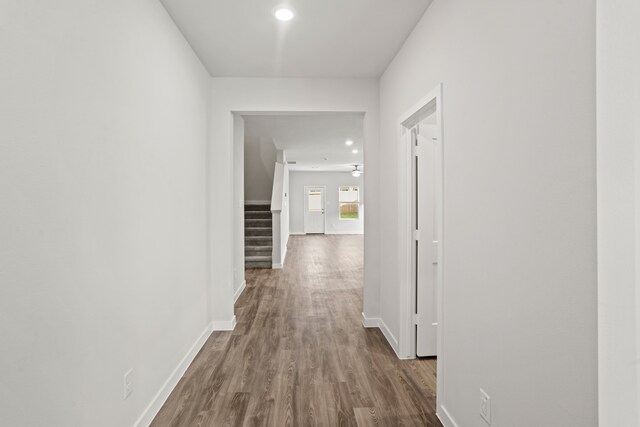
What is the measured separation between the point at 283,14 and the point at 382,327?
2.87 metres

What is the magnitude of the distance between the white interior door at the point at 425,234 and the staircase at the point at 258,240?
456 centimetres

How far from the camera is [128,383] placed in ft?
6.02

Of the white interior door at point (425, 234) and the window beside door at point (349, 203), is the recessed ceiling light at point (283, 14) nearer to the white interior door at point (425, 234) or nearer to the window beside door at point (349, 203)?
the white interior door at point (425, 234)

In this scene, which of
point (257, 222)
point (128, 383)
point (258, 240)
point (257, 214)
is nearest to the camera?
point (128, 383)

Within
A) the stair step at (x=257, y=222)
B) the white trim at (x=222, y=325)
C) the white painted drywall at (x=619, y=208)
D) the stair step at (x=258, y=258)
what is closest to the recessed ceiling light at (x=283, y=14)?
the white painted drywall at (x=619, y=208)

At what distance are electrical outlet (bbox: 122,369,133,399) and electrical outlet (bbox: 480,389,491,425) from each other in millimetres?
1735

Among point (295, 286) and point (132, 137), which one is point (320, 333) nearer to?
point (295, 286)

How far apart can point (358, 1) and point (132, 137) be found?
1611 millimetres

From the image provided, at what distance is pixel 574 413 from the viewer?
1.12 metres

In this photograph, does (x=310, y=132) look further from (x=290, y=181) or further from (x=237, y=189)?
(x=290, y=181)

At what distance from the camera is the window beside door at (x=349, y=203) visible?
14211mm

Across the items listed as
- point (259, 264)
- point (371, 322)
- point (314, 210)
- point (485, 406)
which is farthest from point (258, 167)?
point (485, 406)

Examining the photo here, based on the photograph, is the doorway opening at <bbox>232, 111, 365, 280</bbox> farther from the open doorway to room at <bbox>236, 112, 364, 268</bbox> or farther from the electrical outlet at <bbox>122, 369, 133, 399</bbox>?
the electrical outlet at <bbox>122, 369, 133, 399</bbox>

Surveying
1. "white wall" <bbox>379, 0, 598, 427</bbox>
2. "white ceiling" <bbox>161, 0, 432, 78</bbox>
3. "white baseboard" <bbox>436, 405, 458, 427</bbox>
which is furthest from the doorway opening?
"white baseboard" <bbox>436, 405, 458, 427</bbox>
